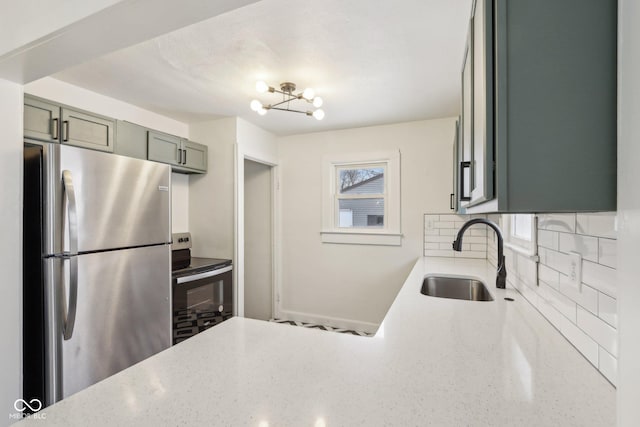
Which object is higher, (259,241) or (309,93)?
(309,93)

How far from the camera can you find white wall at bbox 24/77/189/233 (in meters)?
2.08

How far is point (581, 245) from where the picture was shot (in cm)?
88

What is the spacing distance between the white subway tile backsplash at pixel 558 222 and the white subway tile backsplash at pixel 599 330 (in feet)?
0.82

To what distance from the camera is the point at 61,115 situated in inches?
74.8

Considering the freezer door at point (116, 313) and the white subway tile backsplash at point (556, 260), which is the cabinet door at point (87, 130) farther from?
the white subway tile backsplash at point (556, 260)

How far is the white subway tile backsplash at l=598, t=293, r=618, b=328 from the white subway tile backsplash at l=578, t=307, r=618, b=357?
2 cm

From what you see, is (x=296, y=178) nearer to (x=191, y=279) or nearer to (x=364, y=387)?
(x=191, y=279)

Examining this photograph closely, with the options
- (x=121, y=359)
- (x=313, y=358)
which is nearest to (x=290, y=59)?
(x=313, y=358)

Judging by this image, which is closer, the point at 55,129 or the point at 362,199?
the point at 55,129

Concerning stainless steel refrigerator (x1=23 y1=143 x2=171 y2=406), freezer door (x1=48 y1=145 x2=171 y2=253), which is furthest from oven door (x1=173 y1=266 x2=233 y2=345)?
Result: freezer door (x1=48 y1=145 x2=171 y2=253)

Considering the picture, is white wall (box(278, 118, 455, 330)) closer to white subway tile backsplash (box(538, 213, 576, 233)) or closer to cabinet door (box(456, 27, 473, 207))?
white subway tile backsplash (box(538, 213, 576, 233))

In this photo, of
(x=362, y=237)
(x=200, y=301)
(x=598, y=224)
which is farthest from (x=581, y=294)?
(x=362, y=237)

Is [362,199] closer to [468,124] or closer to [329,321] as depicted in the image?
[329,321]

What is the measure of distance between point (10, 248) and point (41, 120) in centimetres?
86
